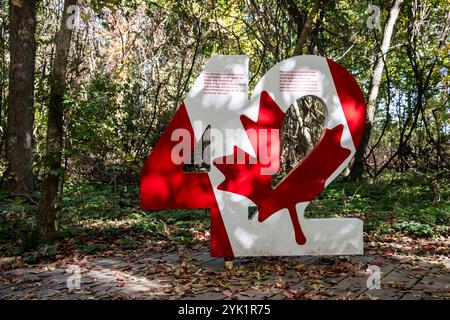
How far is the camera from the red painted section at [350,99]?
472cm

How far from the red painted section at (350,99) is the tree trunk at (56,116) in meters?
2.92

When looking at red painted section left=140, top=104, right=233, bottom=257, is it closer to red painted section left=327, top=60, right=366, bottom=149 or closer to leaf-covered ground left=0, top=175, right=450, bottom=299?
leaf-covered ground left=0, top=175, right=450, bottom=299

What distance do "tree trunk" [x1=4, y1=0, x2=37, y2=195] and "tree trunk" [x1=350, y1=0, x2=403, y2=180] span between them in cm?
695

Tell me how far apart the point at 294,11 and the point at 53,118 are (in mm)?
6040

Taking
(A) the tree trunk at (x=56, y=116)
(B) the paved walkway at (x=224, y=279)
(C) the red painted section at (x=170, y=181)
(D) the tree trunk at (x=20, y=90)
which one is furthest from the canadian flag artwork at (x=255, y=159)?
(D) the tree trunk at (x=20, y=90)

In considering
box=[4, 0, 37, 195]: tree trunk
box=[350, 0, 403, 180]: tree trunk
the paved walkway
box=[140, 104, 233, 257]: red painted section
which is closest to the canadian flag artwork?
box=[140, 104, 233, 257]: red painted section

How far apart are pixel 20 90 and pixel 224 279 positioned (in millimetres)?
6150

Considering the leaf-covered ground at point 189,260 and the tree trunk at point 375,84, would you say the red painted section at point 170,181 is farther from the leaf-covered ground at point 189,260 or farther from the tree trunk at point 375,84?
the tree trunk at point 375,84

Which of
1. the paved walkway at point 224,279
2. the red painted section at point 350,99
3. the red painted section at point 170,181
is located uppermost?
the red painted section at point 350,99

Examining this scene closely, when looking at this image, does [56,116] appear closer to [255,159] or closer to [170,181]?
[170,181]


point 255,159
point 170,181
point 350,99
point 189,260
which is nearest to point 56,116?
point 170,181

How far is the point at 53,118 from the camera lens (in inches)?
208

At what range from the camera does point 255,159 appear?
4.61 metres

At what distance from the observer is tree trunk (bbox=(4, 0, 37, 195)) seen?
8.45 meters
